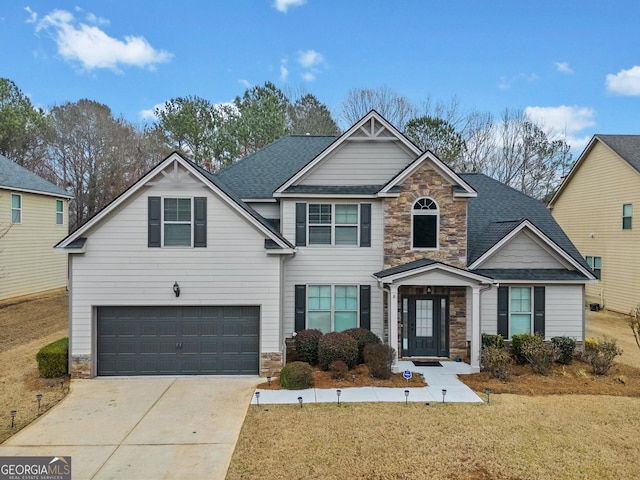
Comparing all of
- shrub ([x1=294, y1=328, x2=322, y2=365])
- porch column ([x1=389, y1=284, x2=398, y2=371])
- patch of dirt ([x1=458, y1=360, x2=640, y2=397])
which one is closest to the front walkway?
patch of dirt ([x1=458, y1=360, x2=640, y2=397])

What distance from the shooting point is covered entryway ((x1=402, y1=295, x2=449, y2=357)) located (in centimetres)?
1281

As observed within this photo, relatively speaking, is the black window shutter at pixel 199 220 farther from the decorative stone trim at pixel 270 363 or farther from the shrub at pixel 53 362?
the shrub at pixel 53 362

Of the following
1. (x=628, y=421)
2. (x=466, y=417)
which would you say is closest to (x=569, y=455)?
(x=466, y=417)

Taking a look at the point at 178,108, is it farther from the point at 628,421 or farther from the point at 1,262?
the point at 628,421

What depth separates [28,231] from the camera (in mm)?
22562

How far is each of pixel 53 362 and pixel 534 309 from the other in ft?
47.1

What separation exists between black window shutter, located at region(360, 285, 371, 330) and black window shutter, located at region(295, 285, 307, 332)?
1.85 m

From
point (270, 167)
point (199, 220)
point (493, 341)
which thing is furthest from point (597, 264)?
point (199, 220)

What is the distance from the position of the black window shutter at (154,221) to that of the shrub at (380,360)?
667 cm

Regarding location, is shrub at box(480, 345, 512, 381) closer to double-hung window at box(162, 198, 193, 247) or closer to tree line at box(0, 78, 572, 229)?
double-hung window at box(162, 198, 193, 247)

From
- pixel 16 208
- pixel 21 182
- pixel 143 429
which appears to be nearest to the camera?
pixel 143 429

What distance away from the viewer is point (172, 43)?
24.4m

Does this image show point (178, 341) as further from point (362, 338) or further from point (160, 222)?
point (362, 338)

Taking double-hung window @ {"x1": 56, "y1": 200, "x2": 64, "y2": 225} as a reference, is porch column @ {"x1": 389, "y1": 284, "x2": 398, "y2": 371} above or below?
below
